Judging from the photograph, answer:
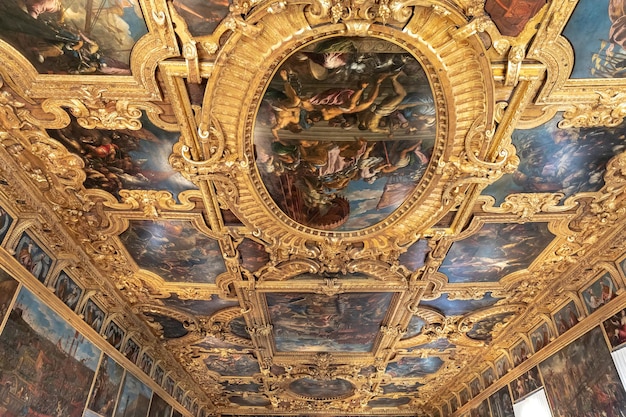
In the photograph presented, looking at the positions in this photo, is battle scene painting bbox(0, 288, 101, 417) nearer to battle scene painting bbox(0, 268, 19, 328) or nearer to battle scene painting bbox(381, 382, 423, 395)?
battle scene painting bbox(0, 268, 19, 328)

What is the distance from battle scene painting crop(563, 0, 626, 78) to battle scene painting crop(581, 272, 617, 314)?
5817mm

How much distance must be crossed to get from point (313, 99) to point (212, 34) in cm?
174

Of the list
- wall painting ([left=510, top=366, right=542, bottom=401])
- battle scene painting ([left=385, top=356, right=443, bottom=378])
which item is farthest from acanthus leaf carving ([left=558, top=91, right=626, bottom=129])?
battle scene painting ([left=385, top=356, right=443, bottom=378])

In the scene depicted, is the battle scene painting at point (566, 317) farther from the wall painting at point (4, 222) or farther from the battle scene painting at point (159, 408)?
the battle scene painting at point (159, 408)

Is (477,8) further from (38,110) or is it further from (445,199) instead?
(38,110)

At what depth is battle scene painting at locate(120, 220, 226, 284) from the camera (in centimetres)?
895

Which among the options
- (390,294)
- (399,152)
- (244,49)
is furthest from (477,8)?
(390,294)

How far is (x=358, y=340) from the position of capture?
14672mm

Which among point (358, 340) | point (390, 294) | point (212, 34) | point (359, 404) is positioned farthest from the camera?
point (359, 404)

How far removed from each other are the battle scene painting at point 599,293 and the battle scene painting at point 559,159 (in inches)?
121

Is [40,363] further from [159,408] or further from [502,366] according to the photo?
[502,366]

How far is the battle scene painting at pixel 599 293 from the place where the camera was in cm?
950

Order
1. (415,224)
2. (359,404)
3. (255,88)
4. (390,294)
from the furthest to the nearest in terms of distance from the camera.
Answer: (359,404) → (390,294) → (415,224) → (255,88)

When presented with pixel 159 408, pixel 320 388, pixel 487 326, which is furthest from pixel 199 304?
pixel 320 388
